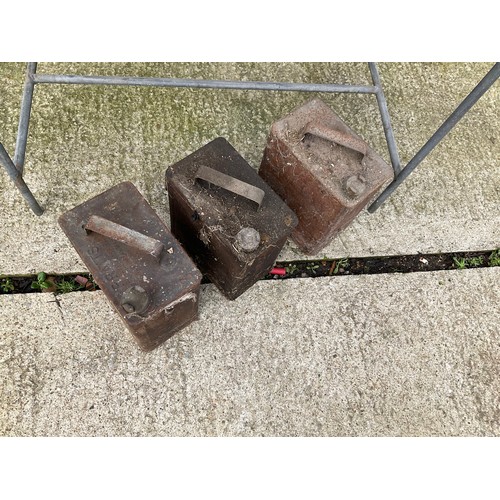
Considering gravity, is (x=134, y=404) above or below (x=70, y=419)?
above

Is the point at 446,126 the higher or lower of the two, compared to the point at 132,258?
higher

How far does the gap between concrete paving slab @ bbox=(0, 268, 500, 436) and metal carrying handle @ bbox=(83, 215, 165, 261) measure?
74 cm

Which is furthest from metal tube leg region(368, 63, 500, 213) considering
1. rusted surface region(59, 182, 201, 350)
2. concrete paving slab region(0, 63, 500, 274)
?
rusted surface region(59, 182, 201, 350)

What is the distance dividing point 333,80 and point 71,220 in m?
1.99

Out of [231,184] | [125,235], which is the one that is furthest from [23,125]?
[231,184]

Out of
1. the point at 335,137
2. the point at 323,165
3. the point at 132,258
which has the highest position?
the point at 335,137

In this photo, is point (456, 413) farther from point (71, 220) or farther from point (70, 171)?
point (70, 171)

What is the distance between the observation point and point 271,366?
7.33 ft

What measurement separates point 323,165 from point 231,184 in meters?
0.45

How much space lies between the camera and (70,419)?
2.07 meters

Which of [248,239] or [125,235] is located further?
[248,239]

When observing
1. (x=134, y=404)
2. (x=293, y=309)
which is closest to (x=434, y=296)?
(x=293, y=309)

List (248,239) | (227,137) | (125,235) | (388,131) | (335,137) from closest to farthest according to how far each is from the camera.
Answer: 1. (125,235)
2. (248,239)
3. (335,137)
4. (388,131)
5. (227,137)

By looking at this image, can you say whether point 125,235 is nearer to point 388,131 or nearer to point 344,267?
point 344,267
